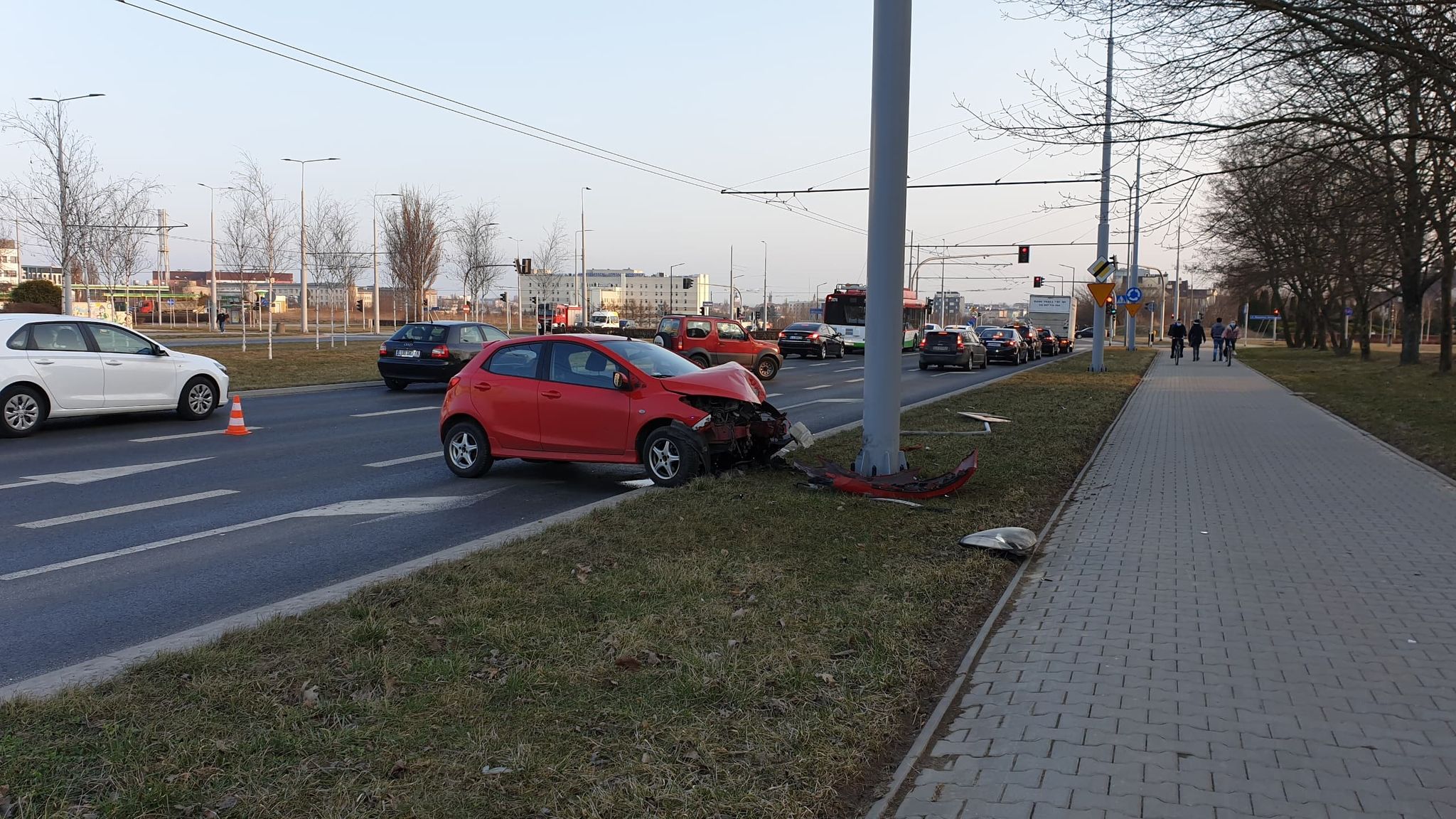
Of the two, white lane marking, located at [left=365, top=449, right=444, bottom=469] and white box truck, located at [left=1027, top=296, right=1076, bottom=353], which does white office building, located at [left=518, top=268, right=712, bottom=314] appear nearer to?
white box truck, located at [left=1027, top=296, right=1076, bottom=353]

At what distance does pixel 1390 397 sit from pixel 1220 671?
20529 millimetres

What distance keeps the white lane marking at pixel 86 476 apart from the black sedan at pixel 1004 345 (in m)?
33.4

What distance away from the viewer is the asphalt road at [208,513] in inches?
229

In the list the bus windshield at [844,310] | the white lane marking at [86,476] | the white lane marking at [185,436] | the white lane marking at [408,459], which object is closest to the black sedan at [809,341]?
the bus windshield at [844,310]

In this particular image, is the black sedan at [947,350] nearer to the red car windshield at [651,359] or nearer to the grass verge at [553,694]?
the red car windshield at [651,359]

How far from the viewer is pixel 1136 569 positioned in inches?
263

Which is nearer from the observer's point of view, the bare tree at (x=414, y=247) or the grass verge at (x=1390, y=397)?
the grass verge at (x=1390, y=397)

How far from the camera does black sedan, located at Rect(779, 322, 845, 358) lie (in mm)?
42625

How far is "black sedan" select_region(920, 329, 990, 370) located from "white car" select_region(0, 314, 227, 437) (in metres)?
23.9

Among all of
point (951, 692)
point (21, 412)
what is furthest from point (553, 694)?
point (21, 412)

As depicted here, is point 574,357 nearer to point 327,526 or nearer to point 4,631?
point 327,526

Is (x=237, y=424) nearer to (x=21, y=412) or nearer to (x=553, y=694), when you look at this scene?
(x=21, y=412)

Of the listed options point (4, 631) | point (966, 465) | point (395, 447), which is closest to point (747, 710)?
point (4, 631)

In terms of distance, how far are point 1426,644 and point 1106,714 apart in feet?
7.31
